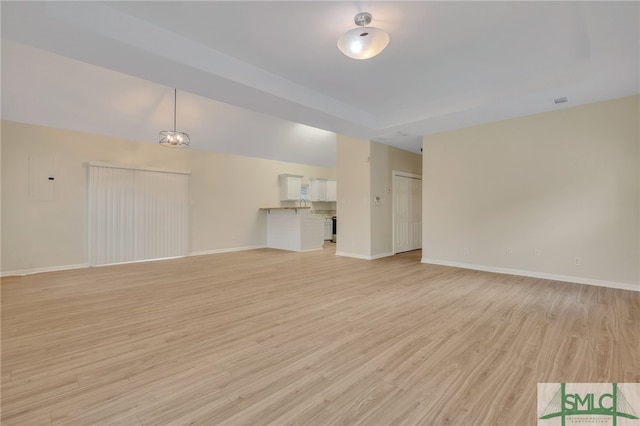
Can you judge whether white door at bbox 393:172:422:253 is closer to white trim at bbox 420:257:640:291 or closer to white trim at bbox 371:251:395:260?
white trim at bbox 371:251:395:260

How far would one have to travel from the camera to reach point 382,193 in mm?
6672

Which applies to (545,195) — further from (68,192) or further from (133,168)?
(68,192)

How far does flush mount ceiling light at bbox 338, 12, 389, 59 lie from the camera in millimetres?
2455

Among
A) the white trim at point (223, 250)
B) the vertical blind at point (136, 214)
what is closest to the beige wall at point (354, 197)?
the white trim at point (223, 250)

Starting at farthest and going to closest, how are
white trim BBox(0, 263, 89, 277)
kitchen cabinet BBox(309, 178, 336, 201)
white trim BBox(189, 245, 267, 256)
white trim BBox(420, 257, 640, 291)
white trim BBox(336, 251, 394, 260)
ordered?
kitchen cabinet BBox(309, 178, 336, 201), white trim BBox(189, 245, 267, 256), white trim BBox(336, 251, 394, 260), white trim BBox(0, 263, 89, 277), white trim BBox(420, 257, 640, 291)

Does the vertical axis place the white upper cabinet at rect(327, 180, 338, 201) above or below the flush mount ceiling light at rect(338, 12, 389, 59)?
below

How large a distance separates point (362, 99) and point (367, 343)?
382cm

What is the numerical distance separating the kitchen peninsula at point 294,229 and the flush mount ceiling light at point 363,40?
540cm

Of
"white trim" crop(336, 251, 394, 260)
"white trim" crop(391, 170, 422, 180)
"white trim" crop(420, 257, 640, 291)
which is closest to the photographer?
"white trim" crop(420, 257, 640, 291)

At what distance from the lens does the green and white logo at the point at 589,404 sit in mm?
1521

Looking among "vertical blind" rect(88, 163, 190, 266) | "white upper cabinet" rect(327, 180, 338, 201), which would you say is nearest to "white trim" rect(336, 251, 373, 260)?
"white upper cabinet" rect(327, 180, 338, 201)

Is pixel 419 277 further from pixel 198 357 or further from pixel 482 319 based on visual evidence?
pixel 198 357

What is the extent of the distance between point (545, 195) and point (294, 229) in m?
5.72

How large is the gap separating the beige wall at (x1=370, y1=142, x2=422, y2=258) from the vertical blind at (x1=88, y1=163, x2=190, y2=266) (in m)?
4.75
